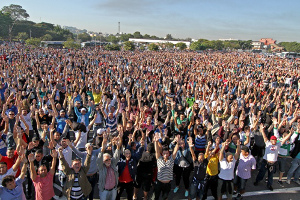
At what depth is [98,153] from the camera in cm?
408

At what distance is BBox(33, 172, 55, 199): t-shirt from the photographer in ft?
11.1

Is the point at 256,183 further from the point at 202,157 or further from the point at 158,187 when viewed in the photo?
the point at 158,187

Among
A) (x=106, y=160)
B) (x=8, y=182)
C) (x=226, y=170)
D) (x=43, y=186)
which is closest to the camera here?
(x=8, y=182)

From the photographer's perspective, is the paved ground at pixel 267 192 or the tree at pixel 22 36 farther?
the tree at pixel 22 36

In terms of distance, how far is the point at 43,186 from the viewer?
341 cm

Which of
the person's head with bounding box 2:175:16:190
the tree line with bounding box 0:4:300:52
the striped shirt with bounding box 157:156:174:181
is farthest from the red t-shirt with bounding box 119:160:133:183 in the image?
the tree line with bounding box 0:4:300:52

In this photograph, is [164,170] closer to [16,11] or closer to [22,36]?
[22,36]

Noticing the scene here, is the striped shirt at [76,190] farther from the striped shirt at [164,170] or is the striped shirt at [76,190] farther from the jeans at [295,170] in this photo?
the jeans at [295,170]

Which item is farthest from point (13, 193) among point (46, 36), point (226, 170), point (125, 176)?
point (46, 36)

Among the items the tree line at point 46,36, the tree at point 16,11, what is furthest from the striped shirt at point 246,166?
the tree at point 16,11

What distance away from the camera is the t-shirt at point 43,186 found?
3.39 metres

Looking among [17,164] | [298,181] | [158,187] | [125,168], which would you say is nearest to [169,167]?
[158,187]

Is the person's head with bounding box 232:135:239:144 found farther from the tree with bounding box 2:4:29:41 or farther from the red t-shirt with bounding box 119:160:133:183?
the tree with bounding box 2:4:29:41

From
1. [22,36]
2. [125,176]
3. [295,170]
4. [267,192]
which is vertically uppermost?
[22,36]
